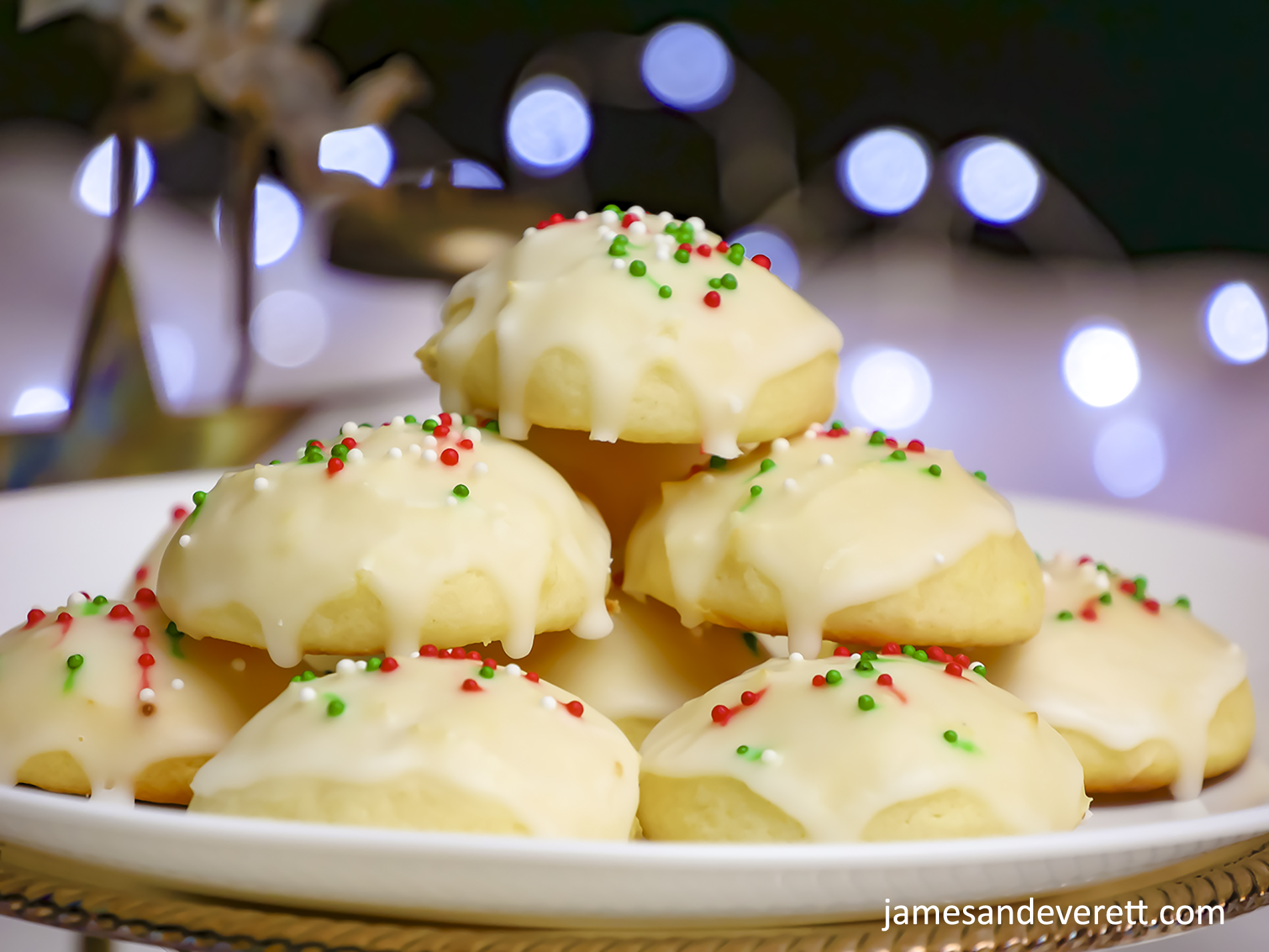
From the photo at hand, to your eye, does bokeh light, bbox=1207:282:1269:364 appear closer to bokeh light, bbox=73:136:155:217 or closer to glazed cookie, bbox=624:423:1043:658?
glazed cookie, bbox=624:423:1043:658

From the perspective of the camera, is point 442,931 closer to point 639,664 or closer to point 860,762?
point 860,762

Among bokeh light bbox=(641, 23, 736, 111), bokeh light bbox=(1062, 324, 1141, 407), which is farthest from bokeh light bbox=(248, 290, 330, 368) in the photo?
bokeh light bbox=(1062, 324, 1141, 407)

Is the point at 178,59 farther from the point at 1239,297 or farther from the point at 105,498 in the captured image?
the point at 1239,297

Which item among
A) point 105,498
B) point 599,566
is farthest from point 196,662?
point 105,498

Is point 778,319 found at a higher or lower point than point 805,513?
higher

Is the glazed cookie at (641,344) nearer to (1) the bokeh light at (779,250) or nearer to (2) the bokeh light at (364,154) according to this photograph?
(2) the bokeh light at (364,154)
